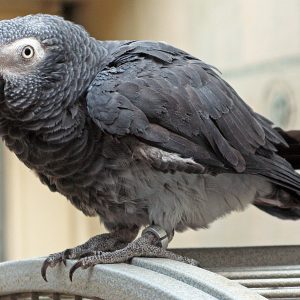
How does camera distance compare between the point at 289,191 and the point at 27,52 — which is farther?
the point at 289,191

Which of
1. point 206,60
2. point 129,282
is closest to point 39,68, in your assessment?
point 129,282

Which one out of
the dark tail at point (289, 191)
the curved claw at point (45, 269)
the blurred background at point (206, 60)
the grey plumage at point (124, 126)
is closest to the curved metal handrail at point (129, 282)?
the curved claw at point (45, 269)

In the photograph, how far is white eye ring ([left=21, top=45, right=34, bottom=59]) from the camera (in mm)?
1112

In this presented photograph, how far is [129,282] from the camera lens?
87 cm

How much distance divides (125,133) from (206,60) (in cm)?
122

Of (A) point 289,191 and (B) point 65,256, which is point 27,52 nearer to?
(B) point 65,256

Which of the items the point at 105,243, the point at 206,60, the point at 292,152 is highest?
the point at 206,60

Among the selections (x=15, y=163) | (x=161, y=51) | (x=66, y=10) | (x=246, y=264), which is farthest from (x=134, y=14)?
(x=246, y=264)

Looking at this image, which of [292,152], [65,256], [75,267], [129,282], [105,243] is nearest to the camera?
[129,282]

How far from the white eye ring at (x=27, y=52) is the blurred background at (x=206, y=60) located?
2.91 ft

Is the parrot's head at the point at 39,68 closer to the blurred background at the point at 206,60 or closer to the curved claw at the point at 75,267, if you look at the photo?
the curved claw at the point at 75,267

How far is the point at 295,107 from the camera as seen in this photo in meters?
1.85

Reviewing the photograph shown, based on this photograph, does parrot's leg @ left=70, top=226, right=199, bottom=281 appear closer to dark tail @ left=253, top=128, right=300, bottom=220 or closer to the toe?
the toe

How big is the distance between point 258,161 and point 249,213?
82 centimetres
